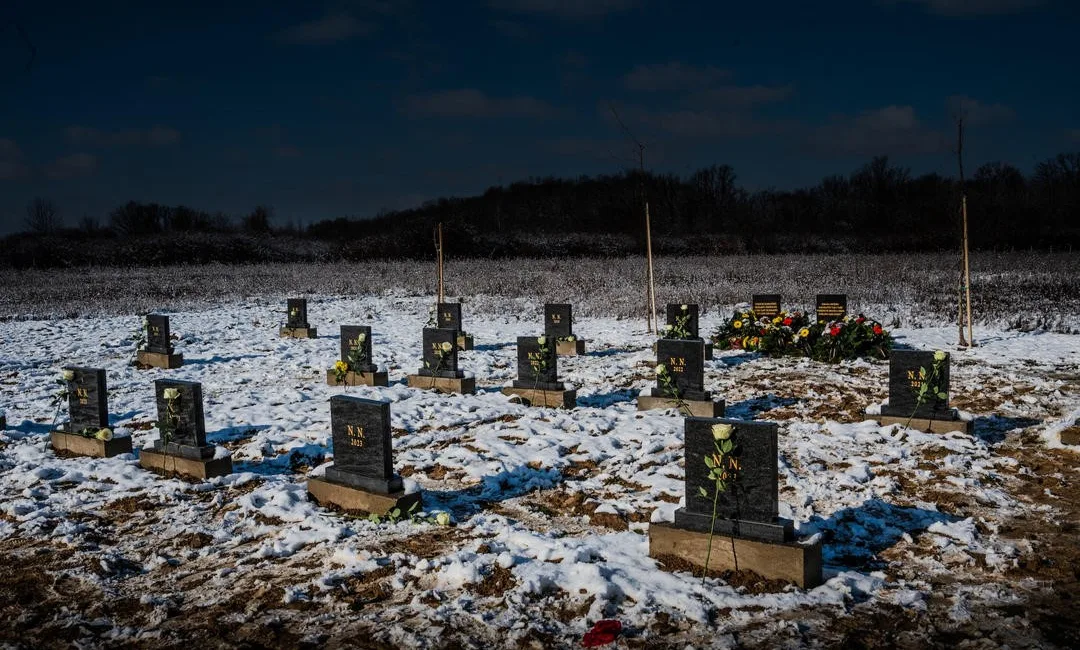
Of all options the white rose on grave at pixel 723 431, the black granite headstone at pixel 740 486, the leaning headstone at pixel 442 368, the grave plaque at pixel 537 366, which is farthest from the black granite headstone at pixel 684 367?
the white rose on grave at pixel 723 431

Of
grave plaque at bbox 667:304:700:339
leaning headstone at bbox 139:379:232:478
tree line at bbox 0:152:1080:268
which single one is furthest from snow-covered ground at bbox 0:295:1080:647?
tree line at bbox 0:152:1080:268

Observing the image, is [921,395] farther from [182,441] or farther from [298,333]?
[298,333]

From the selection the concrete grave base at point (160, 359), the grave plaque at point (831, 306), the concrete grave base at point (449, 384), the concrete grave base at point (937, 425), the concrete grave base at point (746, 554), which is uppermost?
the grave plaque at point (831, 306)

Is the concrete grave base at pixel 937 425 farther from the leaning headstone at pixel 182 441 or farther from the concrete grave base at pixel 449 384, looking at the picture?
the leaning headstone at pixel 182 441

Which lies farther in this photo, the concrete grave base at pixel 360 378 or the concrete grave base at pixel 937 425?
the concrete grave base at pixel 360 378

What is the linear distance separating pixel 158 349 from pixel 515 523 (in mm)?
9968

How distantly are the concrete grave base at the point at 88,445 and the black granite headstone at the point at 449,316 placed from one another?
7.99 metres

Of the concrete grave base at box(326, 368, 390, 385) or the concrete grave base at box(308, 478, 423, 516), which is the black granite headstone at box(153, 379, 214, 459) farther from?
the concrete grave base at box(326, 368, 390, 385)

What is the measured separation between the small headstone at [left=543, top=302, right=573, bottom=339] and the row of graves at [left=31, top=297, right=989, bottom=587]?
3.94 metres

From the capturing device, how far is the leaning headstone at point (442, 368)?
34.4 feet

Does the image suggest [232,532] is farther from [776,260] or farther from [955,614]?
[776,260]

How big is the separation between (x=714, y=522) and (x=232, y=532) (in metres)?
3.39

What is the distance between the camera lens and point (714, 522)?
4730 millimetres

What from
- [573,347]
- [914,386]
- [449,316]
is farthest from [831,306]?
[449,316]
